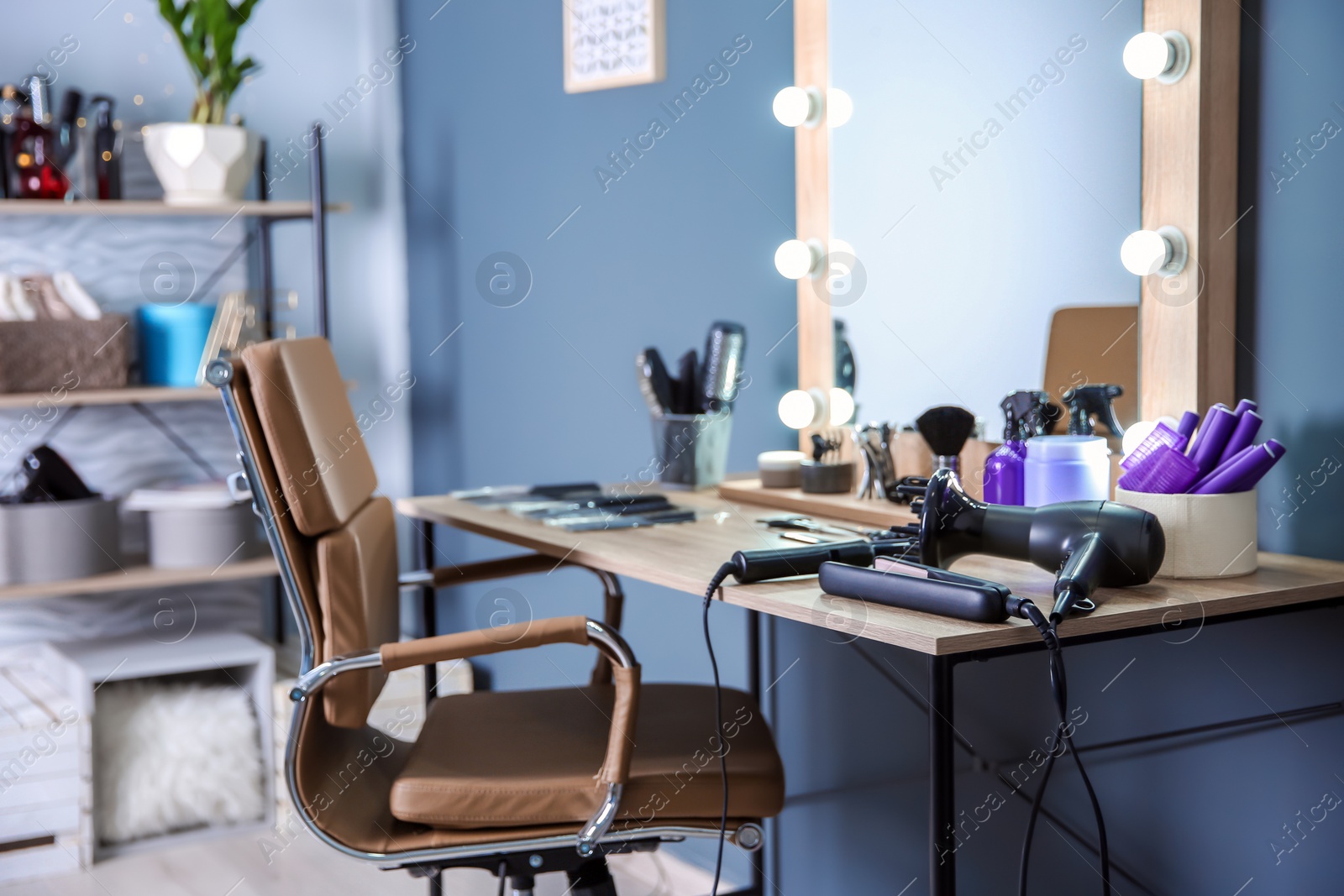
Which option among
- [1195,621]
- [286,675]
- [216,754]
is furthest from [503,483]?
[1195,621]

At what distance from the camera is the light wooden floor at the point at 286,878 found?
253 cm

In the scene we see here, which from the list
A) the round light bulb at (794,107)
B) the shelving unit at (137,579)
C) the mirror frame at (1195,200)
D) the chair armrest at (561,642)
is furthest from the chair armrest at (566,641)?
the shelving unit at (137,579)

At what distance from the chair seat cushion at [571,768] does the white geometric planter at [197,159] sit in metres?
1.72

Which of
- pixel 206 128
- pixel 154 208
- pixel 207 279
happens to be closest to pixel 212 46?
pixel 206 128

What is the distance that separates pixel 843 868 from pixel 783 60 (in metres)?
1.45

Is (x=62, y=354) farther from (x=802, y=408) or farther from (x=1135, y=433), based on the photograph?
(x=1135, y=433)

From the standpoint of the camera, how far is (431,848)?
149cm

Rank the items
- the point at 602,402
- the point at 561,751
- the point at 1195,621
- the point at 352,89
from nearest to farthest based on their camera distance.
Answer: the point at 1195,621 → the point at 561,751 → the point at 602,402 → the point at 352,89

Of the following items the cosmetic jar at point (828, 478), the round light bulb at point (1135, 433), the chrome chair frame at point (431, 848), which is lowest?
the chrome chair frame at point (431, 848)

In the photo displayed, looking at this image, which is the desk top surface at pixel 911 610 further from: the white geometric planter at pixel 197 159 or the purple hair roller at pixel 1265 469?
the white geometric planter at pixel 197 159

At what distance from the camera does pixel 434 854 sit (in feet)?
4.89

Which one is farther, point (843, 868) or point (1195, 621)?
point (843, 868)

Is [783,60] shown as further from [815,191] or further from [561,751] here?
[561,751]

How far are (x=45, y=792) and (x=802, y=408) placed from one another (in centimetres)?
178
